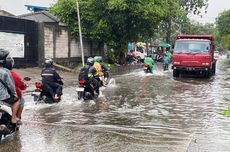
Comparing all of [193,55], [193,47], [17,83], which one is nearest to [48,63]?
[17,83]

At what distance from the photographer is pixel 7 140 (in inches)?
304

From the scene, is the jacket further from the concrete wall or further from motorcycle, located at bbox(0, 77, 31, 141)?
the concrete wall

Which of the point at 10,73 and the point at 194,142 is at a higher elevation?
the point at 10,73

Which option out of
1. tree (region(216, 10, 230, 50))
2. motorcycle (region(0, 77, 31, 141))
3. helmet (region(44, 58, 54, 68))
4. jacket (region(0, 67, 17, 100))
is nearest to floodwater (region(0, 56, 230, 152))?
motorcycle (region(0, 77, 31, 141))

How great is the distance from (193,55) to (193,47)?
2.17 feet

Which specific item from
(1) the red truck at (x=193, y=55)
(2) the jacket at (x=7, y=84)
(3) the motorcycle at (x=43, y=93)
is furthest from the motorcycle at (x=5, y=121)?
(1) the red truck at (x=193, y=55)

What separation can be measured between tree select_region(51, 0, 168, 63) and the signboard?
268 inches

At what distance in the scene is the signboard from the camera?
2216 cm

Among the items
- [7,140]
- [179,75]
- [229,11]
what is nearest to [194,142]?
[7,140]

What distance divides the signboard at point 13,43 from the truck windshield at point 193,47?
872 cm

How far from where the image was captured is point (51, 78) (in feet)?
40.5

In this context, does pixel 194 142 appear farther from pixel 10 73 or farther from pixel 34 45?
pixel 34 45

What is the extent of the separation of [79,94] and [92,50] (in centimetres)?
2184

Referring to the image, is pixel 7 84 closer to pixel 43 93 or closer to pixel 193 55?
pixel 43 93
